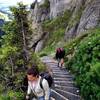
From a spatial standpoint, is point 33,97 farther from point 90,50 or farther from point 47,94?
point 90,50

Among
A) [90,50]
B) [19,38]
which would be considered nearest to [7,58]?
[19,38]

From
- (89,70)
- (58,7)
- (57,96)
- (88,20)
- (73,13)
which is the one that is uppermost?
(58,7)

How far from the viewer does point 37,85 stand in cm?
1116

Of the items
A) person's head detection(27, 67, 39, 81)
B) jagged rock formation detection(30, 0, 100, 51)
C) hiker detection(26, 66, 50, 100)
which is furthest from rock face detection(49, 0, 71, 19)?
person's head detection(27, 67, 39, 81)

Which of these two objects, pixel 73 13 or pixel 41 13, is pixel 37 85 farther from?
pixel 41 13

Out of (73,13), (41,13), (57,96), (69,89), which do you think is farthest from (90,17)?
(41,13)

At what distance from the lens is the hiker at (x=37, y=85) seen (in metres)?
10.9

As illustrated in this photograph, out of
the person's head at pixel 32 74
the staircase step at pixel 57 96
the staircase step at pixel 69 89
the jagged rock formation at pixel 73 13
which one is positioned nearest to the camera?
the person's head at pixel 32 74

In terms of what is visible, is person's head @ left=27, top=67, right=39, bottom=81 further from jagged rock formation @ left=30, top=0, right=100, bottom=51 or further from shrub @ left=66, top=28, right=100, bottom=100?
jagged rock formation @ left=30, top=0, right=100, bottom=51

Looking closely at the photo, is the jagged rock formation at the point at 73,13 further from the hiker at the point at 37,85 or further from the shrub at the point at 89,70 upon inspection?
the hiker at the point at 37,85

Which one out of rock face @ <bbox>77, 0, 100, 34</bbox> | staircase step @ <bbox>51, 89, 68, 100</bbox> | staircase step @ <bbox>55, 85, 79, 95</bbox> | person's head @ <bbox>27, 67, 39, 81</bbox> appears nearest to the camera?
person's head @ <bbox>27, 67, 39, 81</bbox>

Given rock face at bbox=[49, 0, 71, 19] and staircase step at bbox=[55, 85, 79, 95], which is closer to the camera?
staircase step at bbox=[55, 85, 79, 95]

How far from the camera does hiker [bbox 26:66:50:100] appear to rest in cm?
1090

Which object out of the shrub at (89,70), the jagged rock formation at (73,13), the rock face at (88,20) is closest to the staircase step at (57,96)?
the shrub at (89,70)
